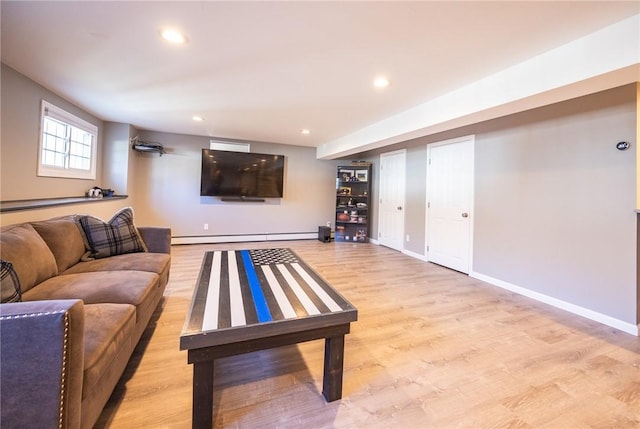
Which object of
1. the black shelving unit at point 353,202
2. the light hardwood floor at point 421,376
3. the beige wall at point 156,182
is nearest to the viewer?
the light hardwood floor at point 421,376

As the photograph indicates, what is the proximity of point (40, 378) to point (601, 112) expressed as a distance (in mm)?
4253

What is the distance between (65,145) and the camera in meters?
3.47

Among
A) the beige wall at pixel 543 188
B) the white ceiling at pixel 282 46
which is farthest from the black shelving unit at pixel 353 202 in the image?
the white ceiling at pixel 282 46

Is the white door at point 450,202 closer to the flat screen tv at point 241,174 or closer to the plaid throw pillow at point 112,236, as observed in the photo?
the flat screen tv at point 241,174

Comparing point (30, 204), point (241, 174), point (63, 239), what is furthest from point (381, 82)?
point (241, 174)

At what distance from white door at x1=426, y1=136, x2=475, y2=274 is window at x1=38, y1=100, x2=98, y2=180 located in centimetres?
524

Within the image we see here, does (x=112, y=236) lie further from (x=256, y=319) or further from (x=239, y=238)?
(x=239, y=238)

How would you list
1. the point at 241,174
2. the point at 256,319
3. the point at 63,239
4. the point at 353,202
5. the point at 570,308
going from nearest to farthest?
the point at 256,319, the point at 63,239, the point at 570,308, the point at 241,174, the point at 353,202

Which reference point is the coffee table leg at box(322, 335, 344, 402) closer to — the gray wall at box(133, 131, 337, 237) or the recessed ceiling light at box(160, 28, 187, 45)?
the recessed ceiling light at box(160, 28, 187, 45)

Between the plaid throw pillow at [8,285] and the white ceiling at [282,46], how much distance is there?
5.15ft

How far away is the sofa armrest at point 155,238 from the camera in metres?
2.79

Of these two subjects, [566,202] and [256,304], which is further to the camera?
[566,202]

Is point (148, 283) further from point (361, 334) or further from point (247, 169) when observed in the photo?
point (247, 169)

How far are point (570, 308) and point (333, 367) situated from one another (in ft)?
9.22
